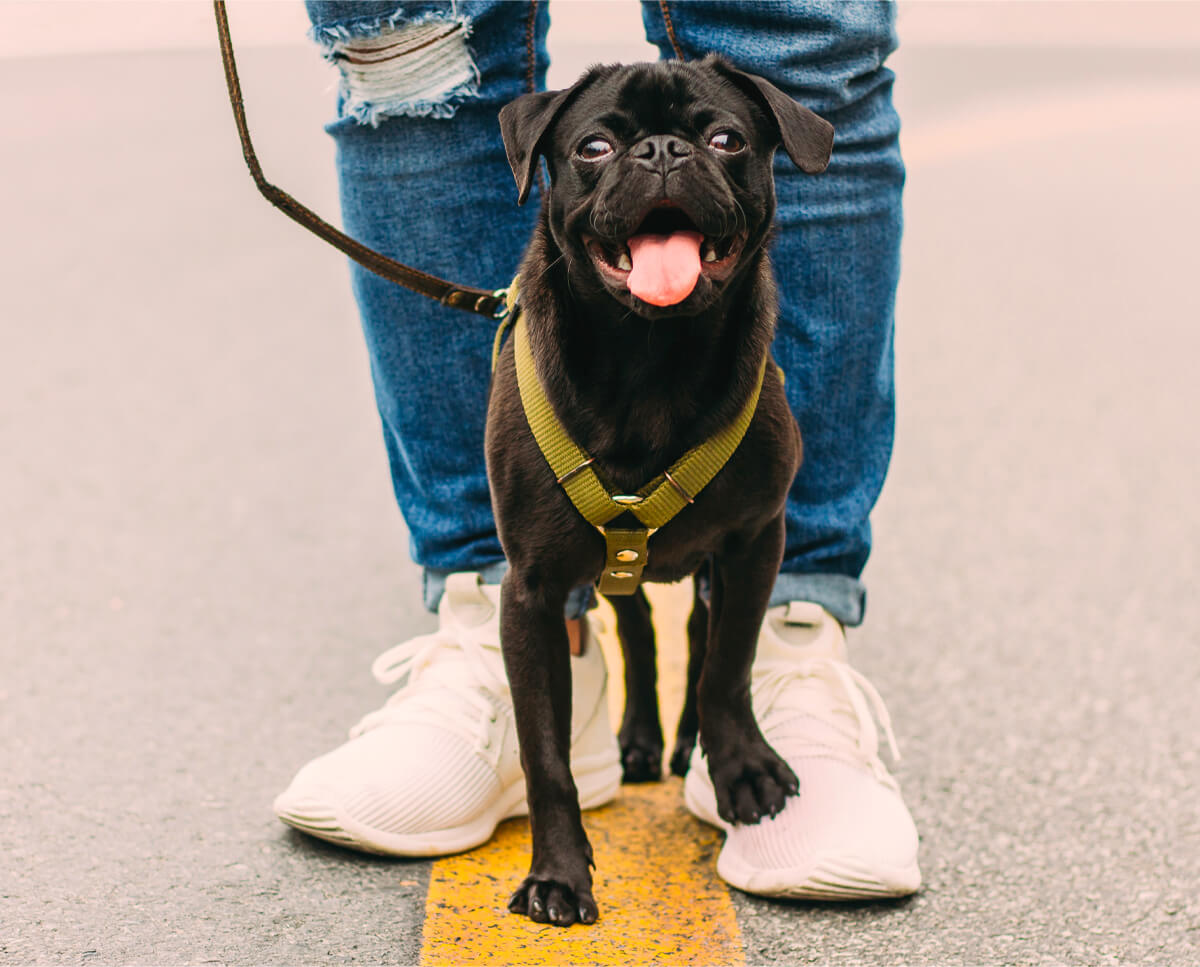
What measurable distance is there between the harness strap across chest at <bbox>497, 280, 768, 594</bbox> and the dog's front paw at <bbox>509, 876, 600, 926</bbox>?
1.66 ft

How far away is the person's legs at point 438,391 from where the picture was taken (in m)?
2.30

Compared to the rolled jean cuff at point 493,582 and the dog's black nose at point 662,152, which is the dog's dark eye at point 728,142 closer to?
the dog's black nose at point 662,152

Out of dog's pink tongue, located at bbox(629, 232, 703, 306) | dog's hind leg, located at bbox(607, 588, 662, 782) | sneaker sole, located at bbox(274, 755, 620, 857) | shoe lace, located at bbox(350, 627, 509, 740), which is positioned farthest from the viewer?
dog's hind leg, located at bbox(607, 588, 662, 782)

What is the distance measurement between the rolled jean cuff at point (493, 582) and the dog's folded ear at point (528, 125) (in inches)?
30.2

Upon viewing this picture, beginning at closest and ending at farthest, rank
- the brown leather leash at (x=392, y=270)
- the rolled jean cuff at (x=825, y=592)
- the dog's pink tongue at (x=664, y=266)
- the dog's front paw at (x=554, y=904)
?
the dog's pink tongue at (x=664, y=266)
the dog's front paw at (x=554, y=904)
the brown leather leash at (x=392, y=270)
the rolled jean cuff at (x=825, y=592)

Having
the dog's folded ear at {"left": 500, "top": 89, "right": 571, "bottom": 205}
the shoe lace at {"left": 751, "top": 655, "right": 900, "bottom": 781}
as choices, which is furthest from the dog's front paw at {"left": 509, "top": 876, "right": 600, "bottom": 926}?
the dog's folded ear at {"left": 500, "top": 89, "right": 571, "bottom": 205}

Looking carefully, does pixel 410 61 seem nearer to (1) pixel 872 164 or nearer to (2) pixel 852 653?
(1) pixel 872 164

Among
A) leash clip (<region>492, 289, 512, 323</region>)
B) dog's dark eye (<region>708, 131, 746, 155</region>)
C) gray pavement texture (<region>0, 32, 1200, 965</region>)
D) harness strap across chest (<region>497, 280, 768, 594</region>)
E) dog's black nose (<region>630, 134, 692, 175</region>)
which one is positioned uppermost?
dog's black nose (<region>630, 134, 692, 175</region>)

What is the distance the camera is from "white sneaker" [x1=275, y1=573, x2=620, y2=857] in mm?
2240

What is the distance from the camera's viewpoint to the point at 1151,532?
13.5ft

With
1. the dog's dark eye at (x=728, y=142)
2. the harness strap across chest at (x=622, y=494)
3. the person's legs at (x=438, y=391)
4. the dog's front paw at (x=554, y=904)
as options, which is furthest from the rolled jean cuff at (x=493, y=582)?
the dog's dark eye at (x=728, y=142)

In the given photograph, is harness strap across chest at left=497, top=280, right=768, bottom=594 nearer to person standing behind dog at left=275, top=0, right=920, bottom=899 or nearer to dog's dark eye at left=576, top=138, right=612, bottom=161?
dog's dark eye at left=576, top=138, right=612, bottom=161

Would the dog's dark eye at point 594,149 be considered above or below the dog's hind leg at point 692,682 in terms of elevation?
above

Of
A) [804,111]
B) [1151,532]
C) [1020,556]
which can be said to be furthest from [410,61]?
[1151,532]
